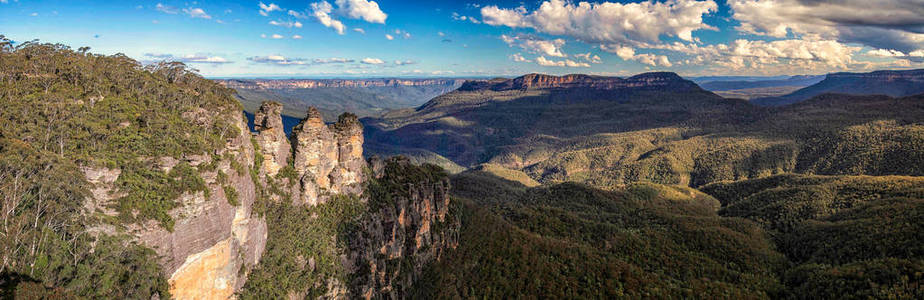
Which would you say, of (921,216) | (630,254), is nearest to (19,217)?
(630,254)

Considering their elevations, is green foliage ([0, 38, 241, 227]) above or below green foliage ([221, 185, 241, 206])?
above

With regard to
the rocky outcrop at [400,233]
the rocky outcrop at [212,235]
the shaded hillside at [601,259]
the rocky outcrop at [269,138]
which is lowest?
the shaded hillside at [601,259]

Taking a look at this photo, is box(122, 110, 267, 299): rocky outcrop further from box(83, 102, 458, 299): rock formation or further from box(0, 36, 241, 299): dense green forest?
box(0, 36, 241, 299): dense green forest

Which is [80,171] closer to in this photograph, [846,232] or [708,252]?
[708,252]

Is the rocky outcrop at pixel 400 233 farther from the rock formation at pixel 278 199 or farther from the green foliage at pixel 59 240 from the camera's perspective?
the green foliage at pixel 59 240

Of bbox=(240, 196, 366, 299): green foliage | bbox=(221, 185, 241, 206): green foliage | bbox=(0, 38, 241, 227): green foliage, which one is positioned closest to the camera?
bbox=(0, 38, 241, 227): green foliage

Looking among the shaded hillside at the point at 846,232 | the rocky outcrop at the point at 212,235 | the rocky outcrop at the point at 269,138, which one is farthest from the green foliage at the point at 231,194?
Result: the shaded hillside at the point at 846,232

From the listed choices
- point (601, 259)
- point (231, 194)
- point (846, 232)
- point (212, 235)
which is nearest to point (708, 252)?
point (601, 259)

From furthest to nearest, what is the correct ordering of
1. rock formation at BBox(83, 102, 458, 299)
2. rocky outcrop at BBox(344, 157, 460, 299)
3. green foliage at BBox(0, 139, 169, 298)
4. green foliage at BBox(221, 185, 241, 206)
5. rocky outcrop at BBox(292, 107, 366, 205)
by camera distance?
rocky outcrop at BBox(344, 157, 460, 299), rocky outcrop at BBox(292, 107, 366, 205), green foliage at BBox(221, 185, 241, 206), rock formation at BBox(83, 102, 458, 299), green foliage at BBox(0, 139, 169, 298)

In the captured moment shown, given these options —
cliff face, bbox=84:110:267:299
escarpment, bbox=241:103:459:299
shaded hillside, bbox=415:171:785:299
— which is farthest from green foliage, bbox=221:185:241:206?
shaded hillside, bbox=415:171:785:299
